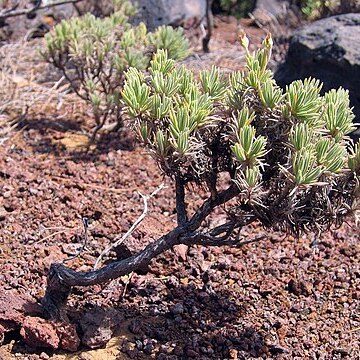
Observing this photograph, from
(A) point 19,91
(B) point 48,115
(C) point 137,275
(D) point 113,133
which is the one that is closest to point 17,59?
(A) point 19,91

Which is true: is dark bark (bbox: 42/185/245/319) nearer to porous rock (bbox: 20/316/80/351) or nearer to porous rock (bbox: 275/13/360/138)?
porous rock (bbox: 20/316/80/351)

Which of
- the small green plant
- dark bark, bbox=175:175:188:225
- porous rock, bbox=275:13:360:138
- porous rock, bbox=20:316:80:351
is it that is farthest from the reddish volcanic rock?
porous rock, bbox=275:13:360:138

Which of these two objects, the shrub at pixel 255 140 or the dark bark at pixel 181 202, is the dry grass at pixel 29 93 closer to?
the dark bark at pixel 181 202

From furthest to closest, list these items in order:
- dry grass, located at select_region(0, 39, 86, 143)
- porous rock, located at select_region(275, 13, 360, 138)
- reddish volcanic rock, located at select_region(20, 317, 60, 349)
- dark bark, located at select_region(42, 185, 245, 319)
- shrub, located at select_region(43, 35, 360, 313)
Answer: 1. dry grass, located at select_region(0, 39, 86, 143)
2. porous rock, located at select_region(275, 13, 360, 138)
3. reddish volcanic rock, located at select_region(20, 317, 60, 349)
4. dark bark, located at select_region(42, 185, 245, 319)
5. shrub, located at select_region(43, 35, 360, 313)

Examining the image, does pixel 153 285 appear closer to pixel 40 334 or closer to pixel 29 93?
pixel 40 334

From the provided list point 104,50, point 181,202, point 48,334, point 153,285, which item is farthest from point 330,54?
point 48,334

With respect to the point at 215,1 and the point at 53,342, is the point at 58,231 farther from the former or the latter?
the point at 215,1
